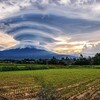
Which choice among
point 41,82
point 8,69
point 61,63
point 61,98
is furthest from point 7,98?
point 61,63

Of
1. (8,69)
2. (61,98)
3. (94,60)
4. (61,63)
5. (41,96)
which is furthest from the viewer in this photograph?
(94,60)

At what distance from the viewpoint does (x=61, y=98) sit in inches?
1130

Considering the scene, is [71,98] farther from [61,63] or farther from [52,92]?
[61,63]

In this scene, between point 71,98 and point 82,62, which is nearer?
point 71,98

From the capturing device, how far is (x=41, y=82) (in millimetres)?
19797

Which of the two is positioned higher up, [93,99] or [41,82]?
[41,82]

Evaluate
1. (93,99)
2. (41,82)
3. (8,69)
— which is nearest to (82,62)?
(8,69)

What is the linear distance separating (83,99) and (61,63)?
110961 mm

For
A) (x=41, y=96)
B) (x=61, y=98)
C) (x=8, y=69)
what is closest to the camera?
(x=41, y=96)

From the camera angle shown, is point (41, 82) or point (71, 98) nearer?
point (41, 82)

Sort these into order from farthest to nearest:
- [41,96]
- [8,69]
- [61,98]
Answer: [8,69] → [61,98] → [41,96]

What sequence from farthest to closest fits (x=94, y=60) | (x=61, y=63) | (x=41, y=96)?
(x=94, y=60)
(x=61, y=63)
(x=41, y=96)

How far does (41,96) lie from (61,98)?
10.1m

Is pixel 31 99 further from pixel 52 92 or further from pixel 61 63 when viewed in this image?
pixel 61 63
